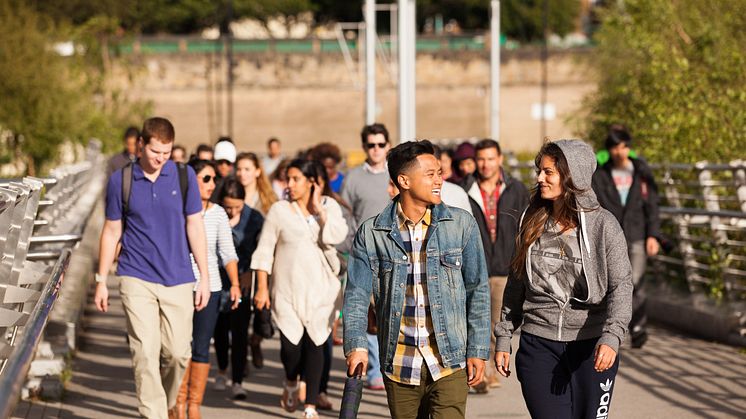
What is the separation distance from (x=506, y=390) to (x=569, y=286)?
15.8 ft

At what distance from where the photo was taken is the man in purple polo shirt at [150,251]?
8305 mm

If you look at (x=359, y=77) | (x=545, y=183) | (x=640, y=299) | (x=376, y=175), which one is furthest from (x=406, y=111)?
(x=359, y=77)

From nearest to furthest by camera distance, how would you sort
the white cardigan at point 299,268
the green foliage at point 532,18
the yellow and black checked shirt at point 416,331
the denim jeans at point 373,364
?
the yellow and black checked shirt at point 416,331 < the white cardigan at point 299,268 < the denim jeans at point 373,364 < the green foliage at point 532,18

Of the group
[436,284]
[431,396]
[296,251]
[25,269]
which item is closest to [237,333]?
[296,251]

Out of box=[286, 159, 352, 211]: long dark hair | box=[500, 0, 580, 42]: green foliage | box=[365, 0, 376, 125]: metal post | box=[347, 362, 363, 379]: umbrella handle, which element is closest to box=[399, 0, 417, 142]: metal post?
box=[365, 0, 376, 125]: metal post

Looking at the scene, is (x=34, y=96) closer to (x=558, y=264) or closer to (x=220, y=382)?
(x=220, y=382)

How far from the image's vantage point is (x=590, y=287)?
19.4 feet

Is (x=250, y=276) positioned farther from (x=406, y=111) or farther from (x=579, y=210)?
(x=406, y=111)

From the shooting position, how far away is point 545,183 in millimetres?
6023

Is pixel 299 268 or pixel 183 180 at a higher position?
pixel 183 180

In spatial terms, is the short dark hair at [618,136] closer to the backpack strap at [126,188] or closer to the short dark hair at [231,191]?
the short dark hair at [231,191]

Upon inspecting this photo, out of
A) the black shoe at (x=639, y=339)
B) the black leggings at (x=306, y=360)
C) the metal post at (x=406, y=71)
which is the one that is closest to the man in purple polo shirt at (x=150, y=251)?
the black leggings at (x=306, y=360)

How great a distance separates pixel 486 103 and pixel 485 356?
209ft

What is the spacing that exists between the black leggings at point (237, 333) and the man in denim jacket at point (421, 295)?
172 inches
